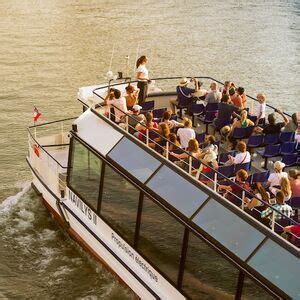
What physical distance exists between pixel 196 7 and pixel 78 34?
10.9 m

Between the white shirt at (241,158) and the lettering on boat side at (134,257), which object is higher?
the white shirt at (241,158)

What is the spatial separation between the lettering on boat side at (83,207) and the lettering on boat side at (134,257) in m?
0.79

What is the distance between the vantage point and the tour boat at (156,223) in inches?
418

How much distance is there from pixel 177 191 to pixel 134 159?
1.51m

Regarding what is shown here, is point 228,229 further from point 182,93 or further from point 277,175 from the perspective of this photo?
point 182,93

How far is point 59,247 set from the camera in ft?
55.2

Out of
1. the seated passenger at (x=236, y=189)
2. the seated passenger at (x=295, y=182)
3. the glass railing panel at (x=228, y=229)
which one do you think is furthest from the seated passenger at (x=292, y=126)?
the glass railing panel at (x=228, y=229)

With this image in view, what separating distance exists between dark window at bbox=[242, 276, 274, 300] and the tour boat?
0.6 inches

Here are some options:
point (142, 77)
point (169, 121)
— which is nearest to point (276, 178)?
point (169, 121)

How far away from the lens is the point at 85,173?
14.9 metres

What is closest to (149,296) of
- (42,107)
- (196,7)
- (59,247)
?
(59,247)

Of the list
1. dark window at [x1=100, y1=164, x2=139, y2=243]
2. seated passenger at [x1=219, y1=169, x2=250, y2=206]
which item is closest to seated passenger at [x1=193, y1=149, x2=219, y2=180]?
seated passenger at [x1=219, y1=169, x2=250, y2=206]

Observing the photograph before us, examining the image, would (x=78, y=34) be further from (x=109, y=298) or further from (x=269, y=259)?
(x=269, y=259)

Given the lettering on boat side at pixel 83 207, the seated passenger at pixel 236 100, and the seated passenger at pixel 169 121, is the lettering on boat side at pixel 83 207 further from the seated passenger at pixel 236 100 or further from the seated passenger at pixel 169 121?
the seated passenger at pixel 236 100
